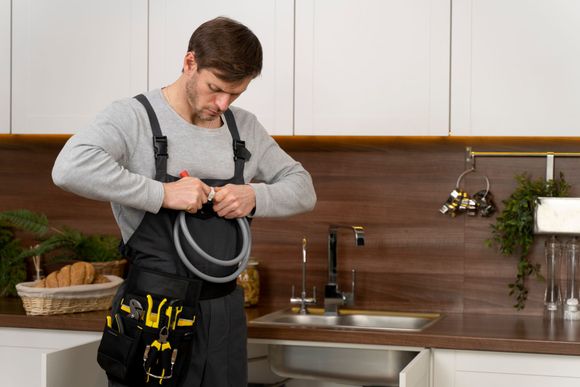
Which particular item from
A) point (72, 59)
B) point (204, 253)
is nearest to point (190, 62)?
point (204, 253)

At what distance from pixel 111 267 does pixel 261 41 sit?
90cm

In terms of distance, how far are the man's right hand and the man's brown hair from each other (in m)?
0.24

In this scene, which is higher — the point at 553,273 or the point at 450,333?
the point at 553,273

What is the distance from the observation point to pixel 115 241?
10.5 ft

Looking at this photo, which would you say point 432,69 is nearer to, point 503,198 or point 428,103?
point 428,103

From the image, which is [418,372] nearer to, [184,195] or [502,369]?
[502,369]

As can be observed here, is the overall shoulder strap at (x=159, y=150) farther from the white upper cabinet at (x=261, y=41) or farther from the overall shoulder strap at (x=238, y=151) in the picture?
the white upper cabinet at (x=261, y=41)

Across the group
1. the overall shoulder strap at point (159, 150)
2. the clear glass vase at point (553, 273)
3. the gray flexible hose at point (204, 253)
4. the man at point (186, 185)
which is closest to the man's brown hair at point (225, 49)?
the man at point (186, 185)

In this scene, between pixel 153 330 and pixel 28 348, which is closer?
pixel 153 330

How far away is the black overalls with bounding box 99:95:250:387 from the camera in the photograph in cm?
209

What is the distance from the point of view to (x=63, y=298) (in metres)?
2.78

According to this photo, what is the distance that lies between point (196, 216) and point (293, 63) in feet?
2.95

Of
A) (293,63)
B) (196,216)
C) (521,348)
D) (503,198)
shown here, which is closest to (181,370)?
(196,216)

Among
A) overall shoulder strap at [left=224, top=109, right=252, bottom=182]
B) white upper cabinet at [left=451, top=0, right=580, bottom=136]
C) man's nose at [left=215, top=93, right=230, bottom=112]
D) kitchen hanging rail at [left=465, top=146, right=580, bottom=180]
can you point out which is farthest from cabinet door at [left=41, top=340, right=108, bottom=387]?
kitchen hanging rail at [left=465, top=146, right=580, bottom=180]
